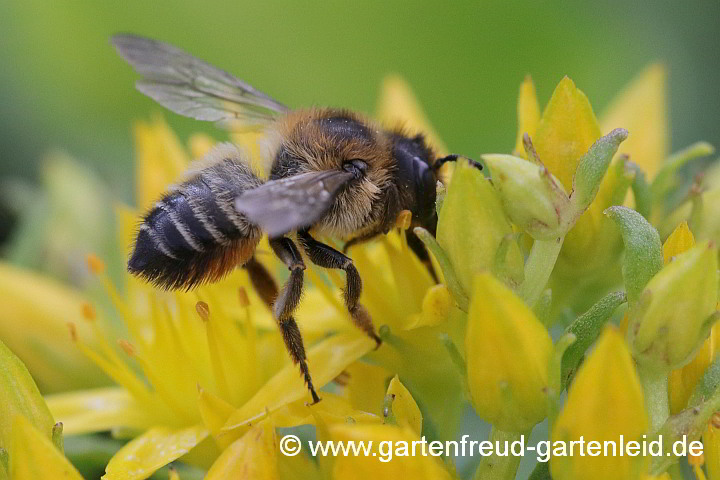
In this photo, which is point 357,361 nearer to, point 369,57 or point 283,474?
point 283,474

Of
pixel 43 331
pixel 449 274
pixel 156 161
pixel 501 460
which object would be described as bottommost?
pixel 43 331

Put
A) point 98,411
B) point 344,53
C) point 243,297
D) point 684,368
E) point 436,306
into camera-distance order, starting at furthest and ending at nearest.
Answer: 1. point 344,53
2. point 98,411
3. point 243,297
4. point 436,306
5. point 684,368

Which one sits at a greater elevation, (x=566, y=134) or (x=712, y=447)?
(x=566, y=134)

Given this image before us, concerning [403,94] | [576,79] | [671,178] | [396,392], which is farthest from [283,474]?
[576,79]

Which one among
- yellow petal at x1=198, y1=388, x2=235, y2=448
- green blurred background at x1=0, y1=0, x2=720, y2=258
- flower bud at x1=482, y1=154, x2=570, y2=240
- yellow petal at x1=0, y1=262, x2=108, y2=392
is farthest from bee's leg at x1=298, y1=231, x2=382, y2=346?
green blurred background at x1=0, y1=0, x2=720, y2=258

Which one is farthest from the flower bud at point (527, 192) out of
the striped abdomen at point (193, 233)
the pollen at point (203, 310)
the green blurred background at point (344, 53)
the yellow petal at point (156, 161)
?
the green blurred background at point (344, 53)

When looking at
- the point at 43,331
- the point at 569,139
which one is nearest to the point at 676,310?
the point at 569,139

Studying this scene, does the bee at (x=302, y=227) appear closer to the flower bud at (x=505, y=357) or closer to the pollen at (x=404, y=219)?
the pollen at (x=404, y=219)

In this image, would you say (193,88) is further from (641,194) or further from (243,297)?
(641,194)
